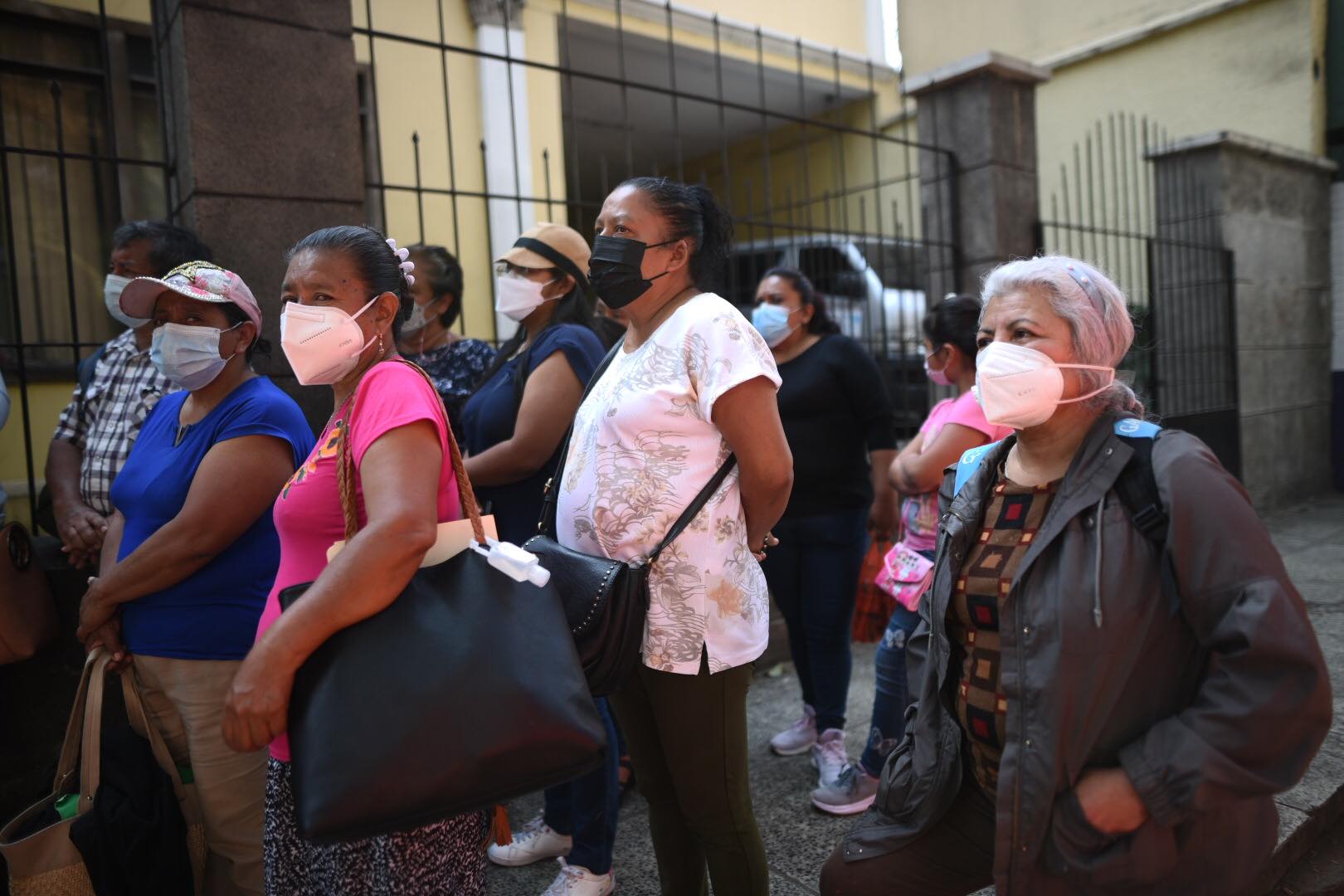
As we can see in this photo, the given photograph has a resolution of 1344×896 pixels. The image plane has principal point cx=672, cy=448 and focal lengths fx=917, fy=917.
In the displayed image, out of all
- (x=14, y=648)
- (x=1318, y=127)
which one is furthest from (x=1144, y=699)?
(x=1318, y=127)

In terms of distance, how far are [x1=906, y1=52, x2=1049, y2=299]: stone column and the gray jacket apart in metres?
4.93

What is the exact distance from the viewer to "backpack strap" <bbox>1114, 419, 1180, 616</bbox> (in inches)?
62.8

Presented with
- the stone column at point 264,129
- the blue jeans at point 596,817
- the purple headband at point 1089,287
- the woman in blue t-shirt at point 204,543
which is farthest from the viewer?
the stone column at point 264,129

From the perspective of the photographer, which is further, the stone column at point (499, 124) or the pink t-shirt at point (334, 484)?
the stone column at point (499, 124)

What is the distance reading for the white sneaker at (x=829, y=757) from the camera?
3469 millimetres

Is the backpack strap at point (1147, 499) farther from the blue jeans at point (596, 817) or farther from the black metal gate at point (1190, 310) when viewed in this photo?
the black metal gate at point (1190, 310)

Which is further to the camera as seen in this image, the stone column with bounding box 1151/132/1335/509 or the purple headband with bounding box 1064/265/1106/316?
the stone column with bounding box 1151/132/1335/509

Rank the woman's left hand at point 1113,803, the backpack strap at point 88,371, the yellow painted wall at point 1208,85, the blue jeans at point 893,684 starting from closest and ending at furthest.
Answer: the woman's left hand at point 1113,803 → the blue jeans at point 893,684 → the backpack strap at point 88,371 → the yellow painted wall at point 1208,85

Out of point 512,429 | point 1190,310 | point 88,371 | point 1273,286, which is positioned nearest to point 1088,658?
point 512,429

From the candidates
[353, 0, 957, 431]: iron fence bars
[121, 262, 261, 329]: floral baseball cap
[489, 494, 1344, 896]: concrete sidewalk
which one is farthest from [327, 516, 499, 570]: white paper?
[353, 0, 957, 431]: iron fence bars

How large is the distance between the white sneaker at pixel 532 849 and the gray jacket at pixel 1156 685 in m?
1.77

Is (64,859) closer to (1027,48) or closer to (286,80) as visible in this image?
(286,80)

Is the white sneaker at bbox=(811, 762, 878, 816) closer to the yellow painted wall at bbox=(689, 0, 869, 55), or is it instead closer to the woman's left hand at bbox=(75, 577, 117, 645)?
the woman's left hand at bbox=(75, 577, 117, 645)

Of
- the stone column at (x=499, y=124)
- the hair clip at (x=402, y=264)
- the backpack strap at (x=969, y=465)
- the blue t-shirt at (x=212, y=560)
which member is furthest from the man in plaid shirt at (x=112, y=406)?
the stone column at (x=499, y=124)
